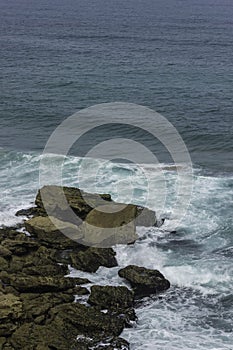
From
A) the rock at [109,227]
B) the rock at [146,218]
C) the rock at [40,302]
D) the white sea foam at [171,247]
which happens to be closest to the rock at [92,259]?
the white sea foam at [171,247]

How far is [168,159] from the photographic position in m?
35.7

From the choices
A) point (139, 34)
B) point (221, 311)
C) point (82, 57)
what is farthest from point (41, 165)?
point (139, 34)

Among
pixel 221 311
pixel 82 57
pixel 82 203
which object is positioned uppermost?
pixel 82 57

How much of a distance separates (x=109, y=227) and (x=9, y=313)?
755 centimetres

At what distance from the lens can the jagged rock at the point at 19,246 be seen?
22609mm

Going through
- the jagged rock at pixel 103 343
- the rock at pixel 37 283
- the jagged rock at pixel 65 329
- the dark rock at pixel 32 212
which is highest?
the dark rock at pixel 32 212

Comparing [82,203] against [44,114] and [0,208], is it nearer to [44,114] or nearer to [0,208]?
[0,208]

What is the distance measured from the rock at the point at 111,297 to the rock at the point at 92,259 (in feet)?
7.26

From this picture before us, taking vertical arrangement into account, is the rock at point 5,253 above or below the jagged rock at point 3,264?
above

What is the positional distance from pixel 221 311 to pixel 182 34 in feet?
256

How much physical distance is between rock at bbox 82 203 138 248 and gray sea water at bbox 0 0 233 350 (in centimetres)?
58

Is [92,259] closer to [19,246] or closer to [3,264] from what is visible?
[19,246]

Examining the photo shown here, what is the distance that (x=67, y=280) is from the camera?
20.7 m

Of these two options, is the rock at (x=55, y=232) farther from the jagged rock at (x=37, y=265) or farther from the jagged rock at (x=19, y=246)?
the jagged rock at (x=37, y=265)
